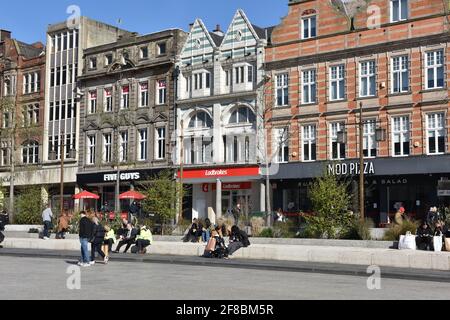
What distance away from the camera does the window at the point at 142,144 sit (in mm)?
47188

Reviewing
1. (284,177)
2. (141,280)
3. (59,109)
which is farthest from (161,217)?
(59,109)

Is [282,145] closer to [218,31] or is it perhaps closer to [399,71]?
[399,71]

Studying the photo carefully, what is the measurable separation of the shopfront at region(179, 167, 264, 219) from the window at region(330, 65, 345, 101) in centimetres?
676

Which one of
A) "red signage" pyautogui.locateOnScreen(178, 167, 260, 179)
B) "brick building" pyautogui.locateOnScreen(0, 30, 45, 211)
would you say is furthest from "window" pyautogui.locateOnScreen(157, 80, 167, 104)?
"brick building" pyautogui.locateOnScreen(0, 30, 45, 211)

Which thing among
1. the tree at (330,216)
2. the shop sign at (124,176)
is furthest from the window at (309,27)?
the tree at (330,216)

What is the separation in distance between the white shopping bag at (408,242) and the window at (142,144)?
28037 millimetres

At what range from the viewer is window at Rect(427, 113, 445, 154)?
34.7 meters

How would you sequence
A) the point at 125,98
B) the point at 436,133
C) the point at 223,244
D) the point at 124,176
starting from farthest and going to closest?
1. the point at 125,98
2. the point at 124,176
3. the point at 436,133
4. the point at 223,244

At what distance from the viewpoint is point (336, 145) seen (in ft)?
126

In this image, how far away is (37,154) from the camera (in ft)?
175

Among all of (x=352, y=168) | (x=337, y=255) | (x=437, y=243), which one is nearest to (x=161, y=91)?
(x=352, y=168)

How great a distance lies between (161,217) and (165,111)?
47.4 ft

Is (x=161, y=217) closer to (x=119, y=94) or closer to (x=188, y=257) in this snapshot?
(x=188, y=257)

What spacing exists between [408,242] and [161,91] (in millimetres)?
28477
